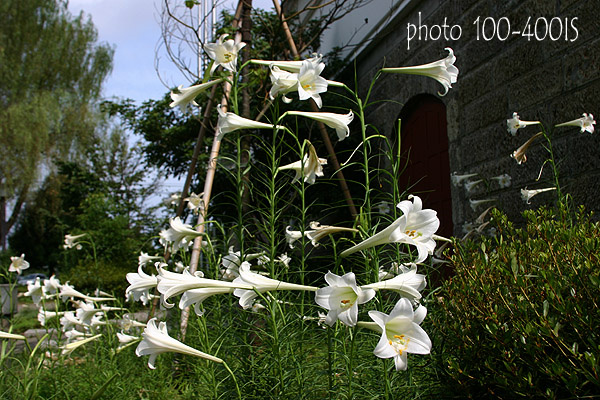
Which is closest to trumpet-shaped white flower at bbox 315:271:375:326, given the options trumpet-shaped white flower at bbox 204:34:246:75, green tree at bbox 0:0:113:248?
trumpet-shaped white flower at bbox 204:34:246:75

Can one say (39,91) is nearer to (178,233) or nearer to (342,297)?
(178,233)

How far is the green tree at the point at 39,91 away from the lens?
1952 cm

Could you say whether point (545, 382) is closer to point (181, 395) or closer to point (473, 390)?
point (473, 390)

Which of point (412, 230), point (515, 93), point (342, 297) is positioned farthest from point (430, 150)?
point (342, 297)

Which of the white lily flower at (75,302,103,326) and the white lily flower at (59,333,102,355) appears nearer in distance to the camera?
the white lily flower at (59,333,102,355)

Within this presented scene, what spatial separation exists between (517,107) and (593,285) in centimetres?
261

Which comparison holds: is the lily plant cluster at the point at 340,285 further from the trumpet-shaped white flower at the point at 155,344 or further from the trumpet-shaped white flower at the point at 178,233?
the trumpet-shaped white flower at the point at 178,233

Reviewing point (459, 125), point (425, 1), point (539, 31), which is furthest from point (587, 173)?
point (425, 1)

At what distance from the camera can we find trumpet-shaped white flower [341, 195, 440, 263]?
132 centimetres

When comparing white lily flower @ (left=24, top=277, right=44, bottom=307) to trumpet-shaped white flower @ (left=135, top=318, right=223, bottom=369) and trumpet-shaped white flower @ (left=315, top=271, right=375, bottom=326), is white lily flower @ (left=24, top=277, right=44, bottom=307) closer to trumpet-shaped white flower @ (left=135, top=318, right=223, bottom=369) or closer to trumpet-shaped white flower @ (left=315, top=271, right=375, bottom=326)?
trumpet-shaped white flower @ (left=135, top=318, right=223, bottom=369)

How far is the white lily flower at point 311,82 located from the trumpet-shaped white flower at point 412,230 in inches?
23.4

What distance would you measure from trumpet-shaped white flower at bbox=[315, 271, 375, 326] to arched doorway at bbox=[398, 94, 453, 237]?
144 inches

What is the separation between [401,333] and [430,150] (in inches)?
168

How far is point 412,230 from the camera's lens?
141cm
